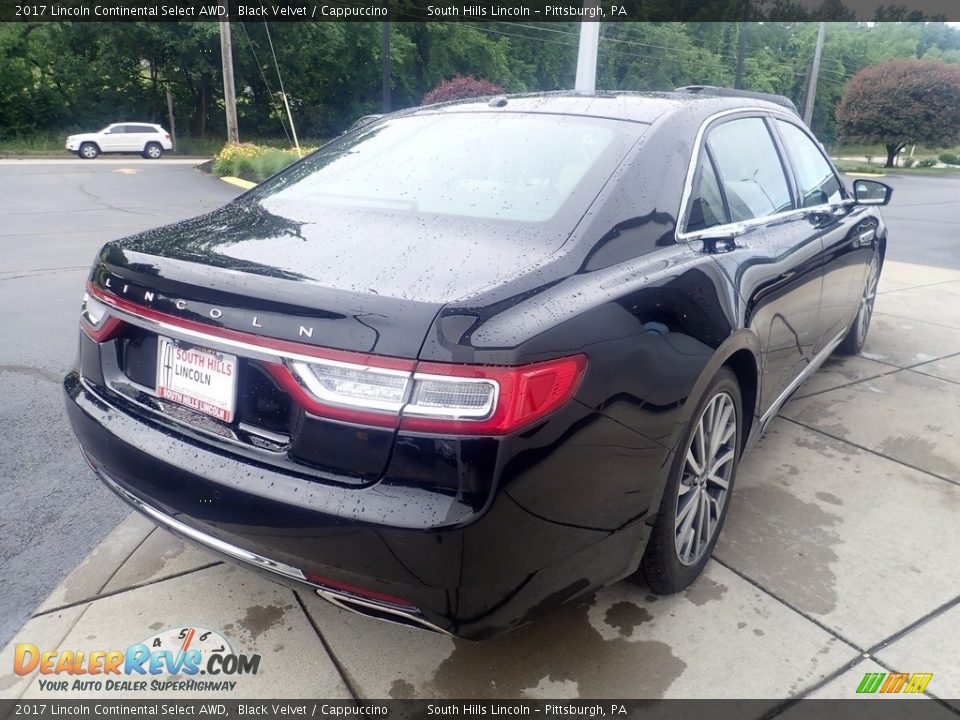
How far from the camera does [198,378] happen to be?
1.94 m

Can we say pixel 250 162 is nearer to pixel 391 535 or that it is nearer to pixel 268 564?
pixel 268 564

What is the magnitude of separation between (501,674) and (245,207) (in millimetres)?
1758

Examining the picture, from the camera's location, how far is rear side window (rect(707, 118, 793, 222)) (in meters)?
2.79

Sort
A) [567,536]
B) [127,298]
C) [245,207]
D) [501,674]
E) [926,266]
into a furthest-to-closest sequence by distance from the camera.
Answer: [926,266] < [245,207] < [501,674] < [127,298] < [567,536]

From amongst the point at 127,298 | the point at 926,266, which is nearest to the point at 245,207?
the point at 127,298

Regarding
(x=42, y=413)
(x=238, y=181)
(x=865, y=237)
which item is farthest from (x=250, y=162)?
(x=865, y=237)

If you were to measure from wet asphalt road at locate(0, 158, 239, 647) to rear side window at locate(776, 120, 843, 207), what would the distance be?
331cm

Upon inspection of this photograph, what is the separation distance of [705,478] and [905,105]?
137ft

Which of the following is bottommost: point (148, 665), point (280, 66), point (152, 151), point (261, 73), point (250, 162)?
point (152, 151)

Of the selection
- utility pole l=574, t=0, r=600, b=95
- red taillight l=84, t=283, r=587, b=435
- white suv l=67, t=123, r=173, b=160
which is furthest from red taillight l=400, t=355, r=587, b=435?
white suv l=67, t=123, r=173, b=160

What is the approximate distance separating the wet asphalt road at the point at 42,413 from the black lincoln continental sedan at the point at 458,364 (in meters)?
0.70

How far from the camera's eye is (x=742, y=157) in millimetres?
2990

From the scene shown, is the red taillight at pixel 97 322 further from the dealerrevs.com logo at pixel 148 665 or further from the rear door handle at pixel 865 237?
the rear door handle at pixel 865 237

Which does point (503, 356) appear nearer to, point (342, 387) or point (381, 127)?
point (342, 387)
